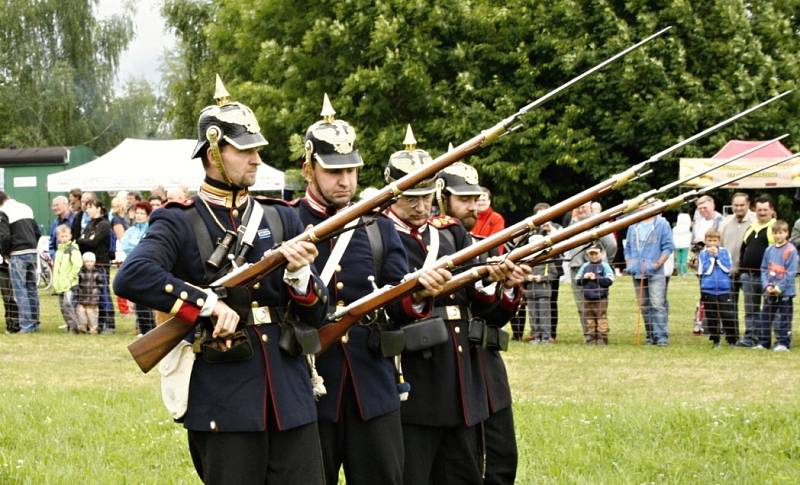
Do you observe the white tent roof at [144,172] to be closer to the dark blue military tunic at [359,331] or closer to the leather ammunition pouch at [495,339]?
the leather ammunition pouch at [495,339]

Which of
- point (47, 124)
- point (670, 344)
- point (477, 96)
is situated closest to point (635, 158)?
point (477, 96)

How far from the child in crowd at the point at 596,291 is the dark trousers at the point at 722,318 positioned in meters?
1.47

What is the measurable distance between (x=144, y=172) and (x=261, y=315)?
2342 centimetres

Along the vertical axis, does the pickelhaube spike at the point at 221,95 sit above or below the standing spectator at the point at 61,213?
below

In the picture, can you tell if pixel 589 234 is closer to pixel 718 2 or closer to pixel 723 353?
pixel 723 353

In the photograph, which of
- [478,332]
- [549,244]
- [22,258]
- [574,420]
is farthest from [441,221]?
[22,258]

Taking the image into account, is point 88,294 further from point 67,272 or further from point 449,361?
point 449,361

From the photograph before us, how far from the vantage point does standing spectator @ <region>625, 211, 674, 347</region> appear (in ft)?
55.8

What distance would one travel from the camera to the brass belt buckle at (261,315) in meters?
5.51

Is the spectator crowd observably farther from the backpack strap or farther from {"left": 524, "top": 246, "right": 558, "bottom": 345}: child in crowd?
the backpack strap

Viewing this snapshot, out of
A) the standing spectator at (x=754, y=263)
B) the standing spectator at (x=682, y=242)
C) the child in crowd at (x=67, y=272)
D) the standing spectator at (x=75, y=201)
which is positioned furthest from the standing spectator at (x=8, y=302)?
the standing spectator at (x=682, y=242)

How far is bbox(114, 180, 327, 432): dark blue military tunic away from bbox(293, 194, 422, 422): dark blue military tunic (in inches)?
22.4

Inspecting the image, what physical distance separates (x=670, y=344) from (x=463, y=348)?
34.9 ft

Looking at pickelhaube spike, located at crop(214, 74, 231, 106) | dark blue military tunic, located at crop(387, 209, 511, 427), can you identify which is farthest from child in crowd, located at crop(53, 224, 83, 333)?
pickelhaube spike, located at crop(214, 74, 231, 106)
